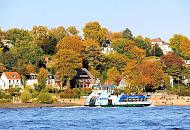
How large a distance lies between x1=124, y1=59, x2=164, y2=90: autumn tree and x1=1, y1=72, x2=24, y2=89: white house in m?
20.1

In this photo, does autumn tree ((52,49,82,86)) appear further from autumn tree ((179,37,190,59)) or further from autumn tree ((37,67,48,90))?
autumn tree ((179,37,190,59))

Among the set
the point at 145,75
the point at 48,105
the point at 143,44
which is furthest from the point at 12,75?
the point at 143,44

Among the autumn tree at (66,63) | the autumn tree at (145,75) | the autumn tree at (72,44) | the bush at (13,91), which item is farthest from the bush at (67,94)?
the autumn tree at (72,44)

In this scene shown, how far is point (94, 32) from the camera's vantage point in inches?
5659

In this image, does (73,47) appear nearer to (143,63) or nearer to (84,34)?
(143,63)

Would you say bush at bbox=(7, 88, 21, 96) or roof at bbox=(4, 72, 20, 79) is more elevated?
roof at bbox=(4, 72, 20, 79)

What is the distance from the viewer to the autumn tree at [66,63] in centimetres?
11494

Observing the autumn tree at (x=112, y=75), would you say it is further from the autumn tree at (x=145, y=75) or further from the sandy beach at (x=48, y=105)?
the sandy beach at (x=48, y=105)

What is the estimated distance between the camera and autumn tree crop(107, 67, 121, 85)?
120 metres

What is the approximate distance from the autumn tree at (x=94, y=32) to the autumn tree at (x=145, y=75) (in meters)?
25.2

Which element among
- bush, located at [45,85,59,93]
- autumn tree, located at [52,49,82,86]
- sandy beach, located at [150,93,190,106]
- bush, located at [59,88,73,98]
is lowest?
sandy beach, located at [150,93,190,106]

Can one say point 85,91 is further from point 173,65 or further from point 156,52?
point 156,52

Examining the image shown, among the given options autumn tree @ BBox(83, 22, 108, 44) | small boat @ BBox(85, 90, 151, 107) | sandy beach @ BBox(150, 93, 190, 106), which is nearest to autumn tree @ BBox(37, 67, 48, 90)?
small boat @ BBox(85, 90, 151, 107)

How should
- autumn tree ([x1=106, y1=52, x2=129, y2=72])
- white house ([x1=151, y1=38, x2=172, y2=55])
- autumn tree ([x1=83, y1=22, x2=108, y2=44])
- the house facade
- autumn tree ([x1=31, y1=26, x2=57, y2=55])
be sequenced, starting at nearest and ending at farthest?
1. the house facade
2. autumn tree ([x1=106, y1=52, x2=129, y2=72])
3. autumn tree ([x1=31, y1=26, x2=57, y2=55])
4. autumn tree ([x1=83, y1=22, x2=108, y2=44])
5. white house ([x1=151, y1=38, x2=172, y2=55])
